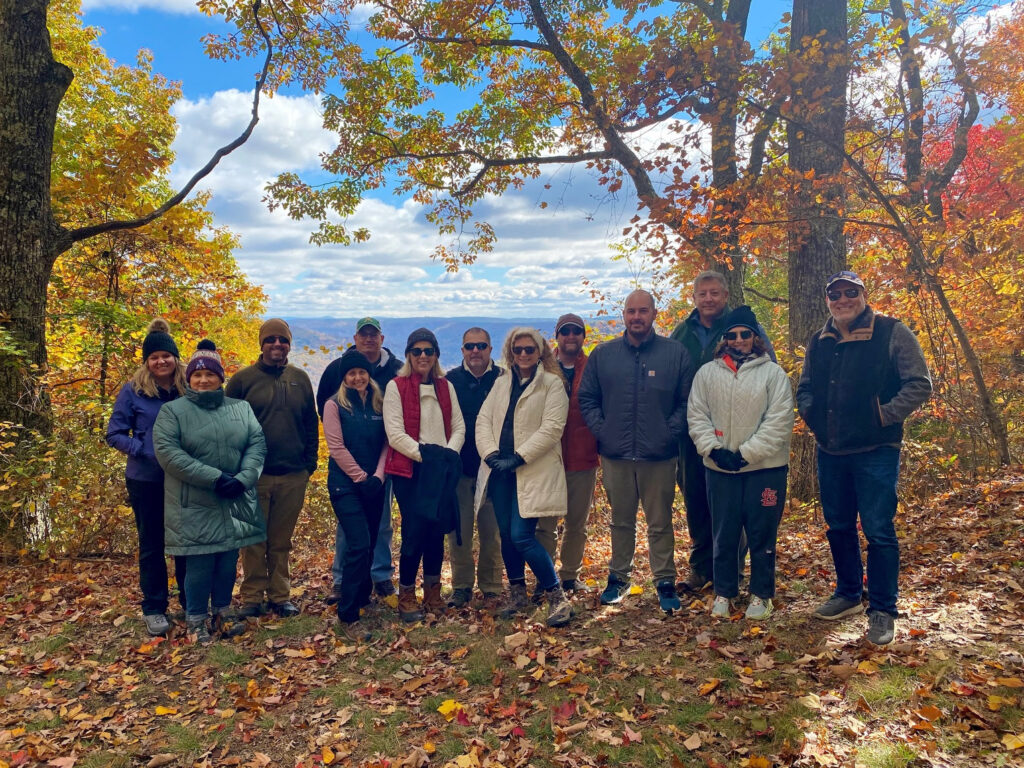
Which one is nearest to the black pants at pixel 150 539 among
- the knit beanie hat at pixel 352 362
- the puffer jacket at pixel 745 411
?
the knit beanie hat at pixel 352 362

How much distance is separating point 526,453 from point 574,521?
106cm

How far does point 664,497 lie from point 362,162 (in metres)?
9.88

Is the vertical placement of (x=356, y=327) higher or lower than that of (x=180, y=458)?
higher

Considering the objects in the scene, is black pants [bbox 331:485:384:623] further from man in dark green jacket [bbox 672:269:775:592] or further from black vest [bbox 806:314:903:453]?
black vest [bbox 806:314:903:453]

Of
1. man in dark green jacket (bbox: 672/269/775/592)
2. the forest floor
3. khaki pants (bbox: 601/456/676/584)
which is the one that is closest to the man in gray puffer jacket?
khaki pants (bbox: 601/456/676/584)

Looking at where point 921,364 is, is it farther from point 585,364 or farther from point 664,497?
point 585,364

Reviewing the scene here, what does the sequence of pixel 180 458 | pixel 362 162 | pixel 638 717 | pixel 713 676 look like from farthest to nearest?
pixel 362 162, pixel 180 458, pixel 713 676, pixel 638 717

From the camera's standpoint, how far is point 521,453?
16.6 feet

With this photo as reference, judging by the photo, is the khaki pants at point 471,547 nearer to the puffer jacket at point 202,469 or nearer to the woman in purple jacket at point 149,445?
the puffer jacket at point 202,469

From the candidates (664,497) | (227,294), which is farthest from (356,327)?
(227,294)

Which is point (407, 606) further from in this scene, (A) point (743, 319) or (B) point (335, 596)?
(A) point (743, 319)

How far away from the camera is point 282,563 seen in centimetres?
589

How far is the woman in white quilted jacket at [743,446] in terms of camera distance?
15.5 ft

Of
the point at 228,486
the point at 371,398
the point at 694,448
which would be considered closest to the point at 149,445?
the point at 228,486
